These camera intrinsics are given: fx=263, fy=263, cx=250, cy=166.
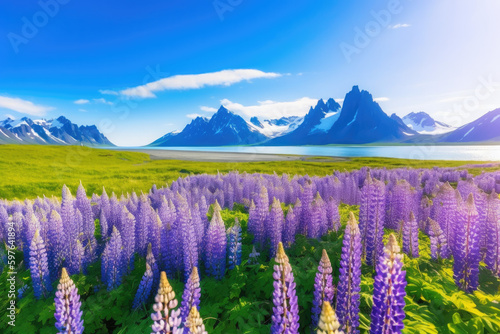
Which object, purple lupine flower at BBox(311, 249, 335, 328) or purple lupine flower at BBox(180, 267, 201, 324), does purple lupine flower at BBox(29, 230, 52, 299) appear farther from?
purple lupine flower at BBox(311, 249, 335, 328)

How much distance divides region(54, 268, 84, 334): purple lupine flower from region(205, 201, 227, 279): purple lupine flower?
2.38 meters

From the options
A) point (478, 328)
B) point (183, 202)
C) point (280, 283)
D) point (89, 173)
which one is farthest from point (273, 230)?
point (89, 173)

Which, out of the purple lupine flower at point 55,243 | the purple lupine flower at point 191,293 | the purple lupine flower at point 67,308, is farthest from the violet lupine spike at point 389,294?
the purple lupine flower at point 55,243

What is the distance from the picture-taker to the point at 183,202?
221 inches

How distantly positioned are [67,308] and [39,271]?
100 inches

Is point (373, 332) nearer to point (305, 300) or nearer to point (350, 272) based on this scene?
point (350, 272)

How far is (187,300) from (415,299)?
3207 mm

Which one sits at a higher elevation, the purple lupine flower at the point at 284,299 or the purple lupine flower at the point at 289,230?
the purple lupine flower at the point at 284,299

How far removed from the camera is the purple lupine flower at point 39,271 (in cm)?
479

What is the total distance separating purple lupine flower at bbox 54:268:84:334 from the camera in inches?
116

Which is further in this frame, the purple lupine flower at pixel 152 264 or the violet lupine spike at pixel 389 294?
the purple lupine flower at pixel 152 264

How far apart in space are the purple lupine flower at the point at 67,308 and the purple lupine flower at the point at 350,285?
3070mm

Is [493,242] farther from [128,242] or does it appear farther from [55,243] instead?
[55,243]

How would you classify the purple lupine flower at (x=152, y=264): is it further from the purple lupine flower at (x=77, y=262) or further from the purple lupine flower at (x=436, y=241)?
the purple lupine flower at (x=436, y=241)
